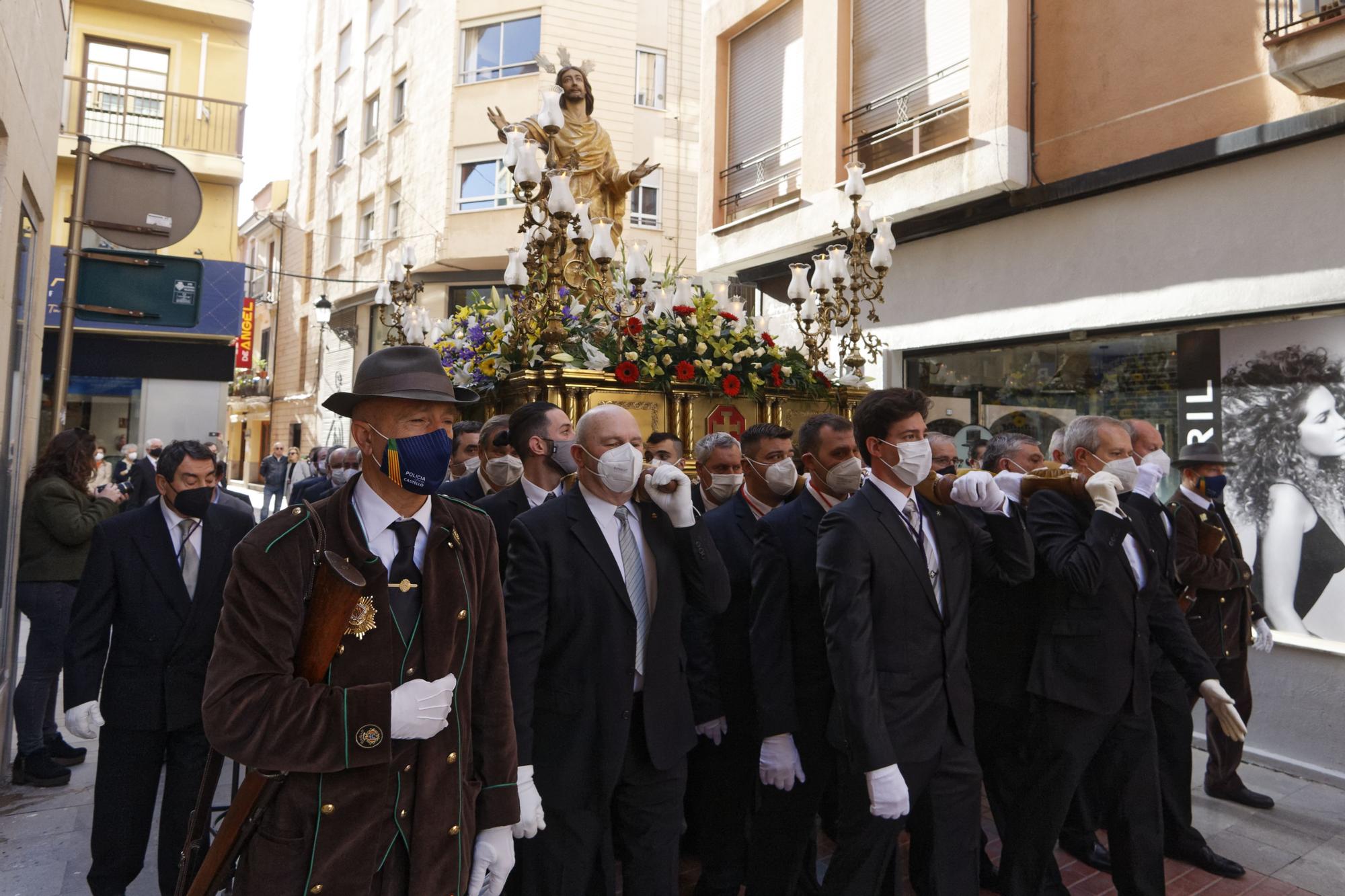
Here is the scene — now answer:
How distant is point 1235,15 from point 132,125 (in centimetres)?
1728

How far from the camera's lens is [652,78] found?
21.5 m

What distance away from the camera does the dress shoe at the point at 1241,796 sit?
17.4 ft

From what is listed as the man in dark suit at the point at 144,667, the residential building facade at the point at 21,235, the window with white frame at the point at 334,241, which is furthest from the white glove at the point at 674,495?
the window with white frame at the point at 334,241

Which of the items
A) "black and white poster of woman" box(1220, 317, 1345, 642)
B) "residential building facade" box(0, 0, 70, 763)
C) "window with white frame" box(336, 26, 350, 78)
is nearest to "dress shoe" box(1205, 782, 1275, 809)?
"black and white poster of woman" box(1220, 317, 1345, 642)

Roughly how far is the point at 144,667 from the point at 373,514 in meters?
2.11

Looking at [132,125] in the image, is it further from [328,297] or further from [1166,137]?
[1166,137]

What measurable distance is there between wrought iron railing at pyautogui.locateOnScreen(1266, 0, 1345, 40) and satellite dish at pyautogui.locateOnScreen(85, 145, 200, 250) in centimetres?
727

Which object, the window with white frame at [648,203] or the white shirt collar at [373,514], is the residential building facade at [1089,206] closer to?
the white shirt collar at [373,514]

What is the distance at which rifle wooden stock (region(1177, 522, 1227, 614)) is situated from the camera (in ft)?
16.8

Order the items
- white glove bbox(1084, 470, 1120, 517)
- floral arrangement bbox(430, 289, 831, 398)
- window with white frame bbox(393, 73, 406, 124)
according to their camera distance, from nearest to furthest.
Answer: white glove bbox(1084, 470, 1120, 517) → floral arrangement bbox(430, 289, 831, 398) → window with white frame bbox(393, 73, 406, 124)

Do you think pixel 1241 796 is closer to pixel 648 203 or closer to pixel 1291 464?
pixel 1291 464

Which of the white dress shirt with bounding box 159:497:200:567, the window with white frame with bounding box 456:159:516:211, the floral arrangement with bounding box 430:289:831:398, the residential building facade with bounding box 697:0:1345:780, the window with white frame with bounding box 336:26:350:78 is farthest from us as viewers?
the window with white frame with bounding box 336:26:350:78

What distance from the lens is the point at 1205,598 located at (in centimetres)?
523

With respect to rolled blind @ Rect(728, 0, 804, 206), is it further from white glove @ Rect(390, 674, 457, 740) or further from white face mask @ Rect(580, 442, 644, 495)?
white glove @ Rect(390, 674, 457, 740)
